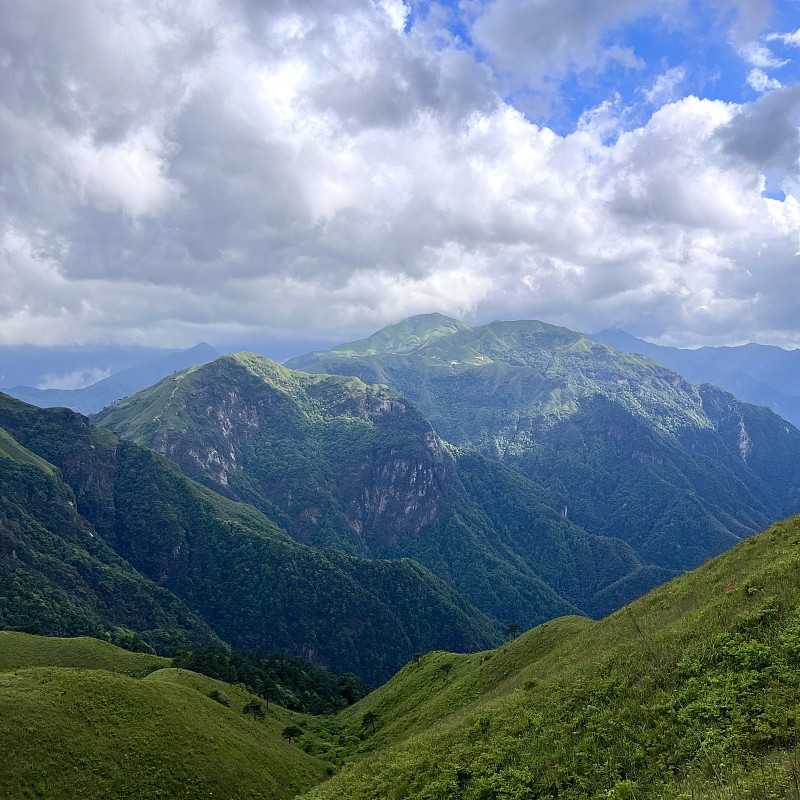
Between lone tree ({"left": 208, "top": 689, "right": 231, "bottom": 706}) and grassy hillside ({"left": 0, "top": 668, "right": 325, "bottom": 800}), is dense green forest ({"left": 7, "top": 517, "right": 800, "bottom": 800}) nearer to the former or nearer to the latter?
grassy hillside ({"left": 0, "top": 668, "right": 325, "bottom": 800})

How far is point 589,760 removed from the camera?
28828 mm

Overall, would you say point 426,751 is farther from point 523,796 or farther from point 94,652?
point 94,652

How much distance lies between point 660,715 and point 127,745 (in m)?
54.3

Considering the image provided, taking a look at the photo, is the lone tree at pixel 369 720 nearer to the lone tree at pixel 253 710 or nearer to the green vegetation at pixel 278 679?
the lone tree at pixel 253 710

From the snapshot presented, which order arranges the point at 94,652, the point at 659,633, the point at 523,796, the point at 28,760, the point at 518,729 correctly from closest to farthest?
1. the point at 523,796
2. the point at 518,729
3. the point at 659,633
4. the point at 28,760
5. the point at 94,652

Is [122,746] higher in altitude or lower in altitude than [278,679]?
higher

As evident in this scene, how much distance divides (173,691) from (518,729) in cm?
5123

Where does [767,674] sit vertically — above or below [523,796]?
above

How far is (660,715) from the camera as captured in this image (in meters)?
29.0

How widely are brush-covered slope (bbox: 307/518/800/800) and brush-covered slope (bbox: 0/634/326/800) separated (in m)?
20.0

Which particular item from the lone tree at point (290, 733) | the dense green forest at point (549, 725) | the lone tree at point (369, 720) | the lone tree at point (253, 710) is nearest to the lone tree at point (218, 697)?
the dense green forest at point (549, 725)

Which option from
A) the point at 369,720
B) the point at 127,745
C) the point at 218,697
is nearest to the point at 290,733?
the point at 218,697

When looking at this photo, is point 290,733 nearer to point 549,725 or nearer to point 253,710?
point 253,710

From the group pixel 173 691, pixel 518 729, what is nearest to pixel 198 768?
pixel 173 691
